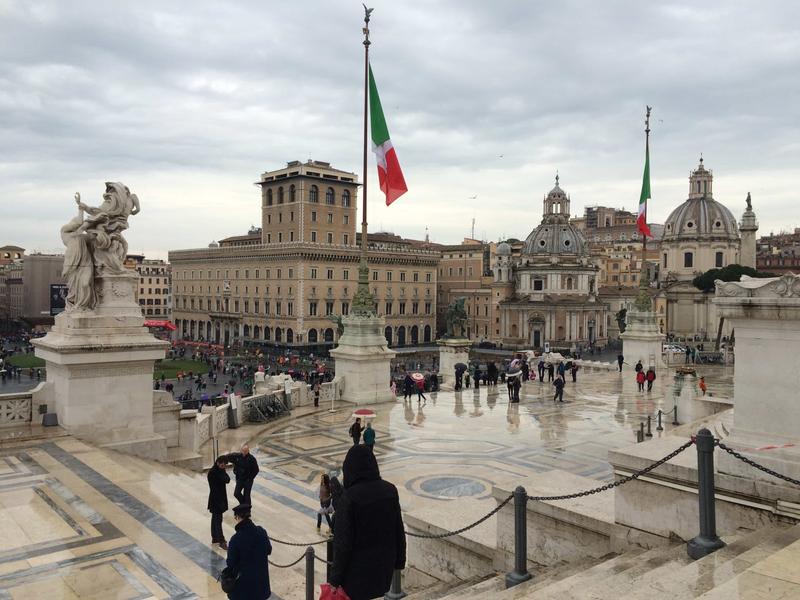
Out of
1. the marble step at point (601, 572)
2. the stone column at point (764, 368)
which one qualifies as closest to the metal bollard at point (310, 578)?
the marble step at point (601, 572)

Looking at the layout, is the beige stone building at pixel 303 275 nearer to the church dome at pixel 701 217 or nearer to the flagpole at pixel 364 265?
the church dome at pixel 701 217

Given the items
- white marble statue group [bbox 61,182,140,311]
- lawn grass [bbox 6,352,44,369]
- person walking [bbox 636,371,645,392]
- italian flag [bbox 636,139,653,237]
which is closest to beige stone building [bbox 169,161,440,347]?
lawn grass [bbox 6,352,44,369]

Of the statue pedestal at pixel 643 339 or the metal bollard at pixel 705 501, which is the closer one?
the metal bollard at pixel 705 501

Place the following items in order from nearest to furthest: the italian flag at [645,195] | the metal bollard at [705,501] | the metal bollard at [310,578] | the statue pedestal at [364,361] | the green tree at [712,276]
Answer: the metal bollard at [705,501] → the metal bollard at [310,578] → the statue pedestal at [364,361] → the italian flag at [645,195] → the green tree at [712,276]

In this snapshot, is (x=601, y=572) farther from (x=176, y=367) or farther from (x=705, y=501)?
(x=176, y=367)

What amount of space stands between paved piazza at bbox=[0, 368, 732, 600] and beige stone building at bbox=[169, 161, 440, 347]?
5875cm

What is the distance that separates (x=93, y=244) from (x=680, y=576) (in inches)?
410

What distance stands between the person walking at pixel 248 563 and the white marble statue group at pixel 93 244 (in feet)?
25.2

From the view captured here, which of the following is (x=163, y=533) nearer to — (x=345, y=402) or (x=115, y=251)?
(x=115, y=251)

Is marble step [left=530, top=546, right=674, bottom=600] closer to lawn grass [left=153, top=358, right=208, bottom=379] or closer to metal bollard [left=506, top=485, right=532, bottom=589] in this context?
metal bollard [left=506, top=485, right=532, bottom=589]

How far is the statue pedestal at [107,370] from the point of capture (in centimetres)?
1102

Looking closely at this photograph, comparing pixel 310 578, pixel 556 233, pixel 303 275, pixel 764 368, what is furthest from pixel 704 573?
pixel 556 233

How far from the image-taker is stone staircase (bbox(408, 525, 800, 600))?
4008mm

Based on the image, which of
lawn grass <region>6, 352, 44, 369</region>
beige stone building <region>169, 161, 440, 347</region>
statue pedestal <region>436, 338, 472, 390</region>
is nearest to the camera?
statue pedestal <region>436, 338, 472, 390</region>
